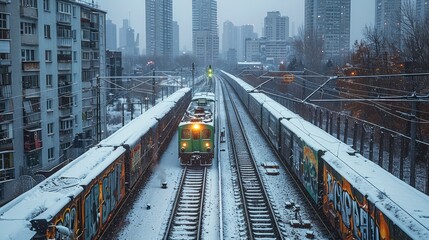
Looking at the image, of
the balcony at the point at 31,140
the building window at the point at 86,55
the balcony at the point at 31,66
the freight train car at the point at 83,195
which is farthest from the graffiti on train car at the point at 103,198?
the building window at the point at 86,55

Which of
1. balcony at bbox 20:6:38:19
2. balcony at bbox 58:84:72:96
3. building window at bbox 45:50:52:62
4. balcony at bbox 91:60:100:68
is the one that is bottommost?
balcony at bbox 58:84:72:96

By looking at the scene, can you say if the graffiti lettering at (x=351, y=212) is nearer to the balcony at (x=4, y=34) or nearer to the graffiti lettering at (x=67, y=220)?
the graffiti lettering at (x=67, y=220)

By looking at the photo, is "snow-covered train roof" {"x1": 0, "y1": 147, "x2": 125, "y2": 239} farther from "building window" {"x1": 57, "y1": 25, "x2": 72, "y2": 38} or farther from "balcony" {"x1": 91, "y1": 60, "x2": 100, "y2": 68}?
"balcony" {"x1": 91, "y1": 60, "x2": 100, "y2": 68}

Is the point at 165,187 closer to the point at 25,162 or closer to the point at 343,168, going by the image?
the point at 343,168

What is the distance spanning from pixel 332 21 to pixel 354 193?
17737 centimetres

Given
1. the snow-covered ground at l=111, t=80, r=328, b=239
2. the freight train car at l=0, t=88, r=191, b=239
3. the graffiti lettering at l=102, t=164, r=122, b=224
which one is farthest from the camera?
the snow-covered ground at l=111, t=80, r=328, b=239

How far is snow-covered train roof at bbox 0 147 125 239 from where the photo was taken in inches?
357

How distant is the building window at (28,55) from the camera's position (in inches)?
1176

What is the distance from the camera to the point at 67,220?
10.6m

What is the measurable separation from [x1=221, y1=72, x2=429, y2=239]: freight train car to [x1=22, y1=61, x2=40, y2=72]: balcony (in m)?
17.1

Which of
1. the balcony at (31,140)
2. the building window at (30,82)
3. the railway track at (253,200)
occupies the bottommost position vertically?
the railway track at (253,200)

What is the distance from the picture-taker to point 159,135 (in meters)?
27.5

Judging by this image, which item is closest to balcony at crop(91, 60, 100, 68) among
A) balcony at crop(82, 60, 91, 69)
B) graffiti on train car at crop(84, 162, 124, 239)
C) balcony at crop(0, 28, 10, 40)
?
balcony at crop(82, 60, 91, 69)

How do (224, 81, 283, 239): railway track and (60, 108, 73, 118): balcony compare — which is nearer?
(224, 81, 283, 239): railway track
